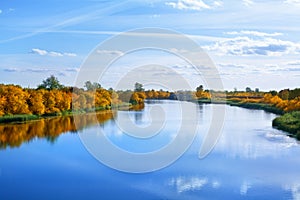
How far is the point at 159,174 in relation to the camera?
6590 millimetres

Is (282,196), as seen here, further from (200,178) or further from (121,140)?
(121,140)

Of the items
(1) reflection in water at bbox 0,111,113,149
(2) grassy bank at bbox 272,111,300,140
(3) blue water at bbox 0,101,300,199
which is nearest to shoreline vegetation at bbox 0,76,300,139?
(2) grassy bank at bbox 272,111,300,140

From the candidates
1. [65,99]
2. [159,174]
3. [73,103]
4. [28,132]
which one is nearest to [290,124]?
[159,174]

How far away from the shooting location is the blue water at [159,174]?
5.51m

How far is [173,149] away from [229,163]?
1.69m

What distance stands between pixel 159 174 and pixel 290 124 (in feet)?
23.6

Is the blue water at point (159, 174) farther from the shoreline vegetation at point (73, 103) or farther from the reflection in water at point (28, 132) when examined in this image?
the shoreline vegetation at point (73, 103)

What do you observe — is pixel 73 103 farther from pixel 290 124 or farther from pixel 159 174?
pixel 159 174

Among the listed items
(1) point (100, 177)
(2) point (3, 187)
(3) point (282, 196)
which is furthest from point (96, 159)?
(3) point (282, 196)

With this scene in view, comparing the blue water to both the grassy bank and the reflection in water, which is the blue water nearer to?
the reflection in water

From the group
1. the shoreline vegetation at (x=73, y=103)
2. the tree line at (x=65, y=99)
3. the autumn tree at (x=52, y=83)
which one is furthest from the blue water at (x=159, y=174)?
the autumn tree at (x=52, y=83)

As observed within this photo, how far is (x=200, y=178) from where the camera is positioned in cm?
620

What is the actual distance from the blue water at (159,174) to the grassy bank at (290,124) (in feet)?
5.37

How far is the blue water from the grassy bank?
164 cm
